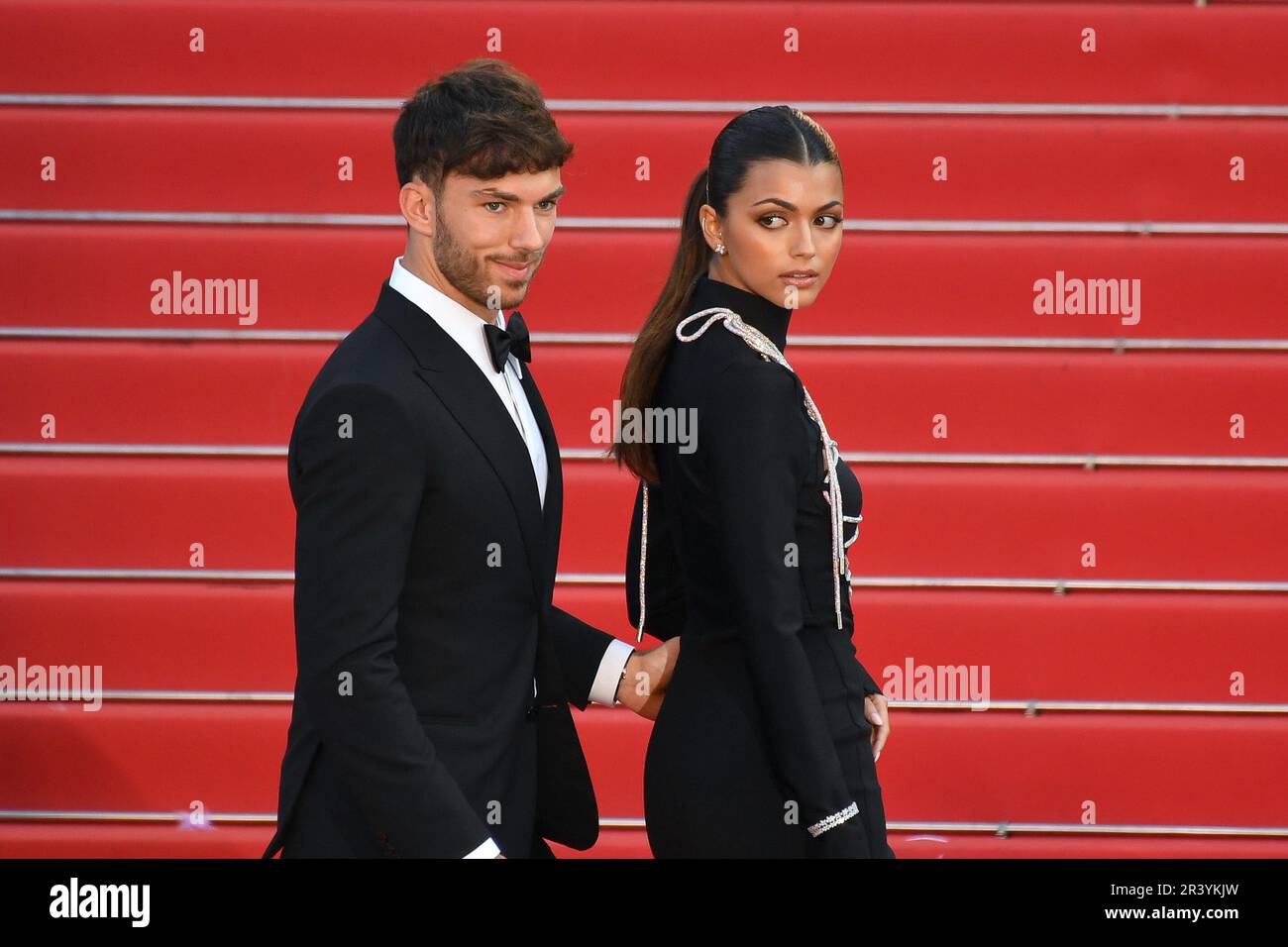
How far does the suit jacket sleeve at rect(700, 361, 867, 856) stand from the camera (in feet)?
5.88

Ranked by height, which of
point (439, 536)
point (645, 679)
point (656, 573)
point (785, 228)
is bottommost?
point (645, 679)

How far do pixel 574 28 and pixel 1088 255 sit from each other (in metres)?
1.52

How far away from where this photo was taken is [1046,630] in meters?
3.57

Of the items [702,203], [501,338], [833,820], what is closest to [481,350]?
[501,338]

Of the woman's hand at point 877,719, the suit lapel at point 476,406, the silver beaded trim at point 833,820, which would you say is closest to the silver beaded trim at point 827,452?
the woman's hand at point 877,719

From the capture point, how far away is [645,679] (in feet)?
6.64

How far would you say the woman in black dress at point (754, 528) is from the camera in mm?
1811

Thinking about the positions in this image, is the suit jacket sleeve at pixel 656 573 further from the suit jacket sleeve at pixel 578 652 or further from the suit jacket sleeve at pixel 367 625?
the suit jacket sleeve at pixel 367 625

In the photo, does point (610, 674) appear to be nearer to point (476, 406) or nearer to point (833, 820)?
point (833, 820)

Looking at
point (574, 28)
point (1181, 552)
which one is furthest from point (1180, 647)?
point (574, 28)

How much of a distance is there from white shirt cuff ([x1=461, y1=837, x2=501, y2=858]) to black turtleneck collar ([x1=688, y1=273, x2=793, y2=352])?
32.6 inches

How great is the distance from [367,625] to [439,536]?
159 millimetres
